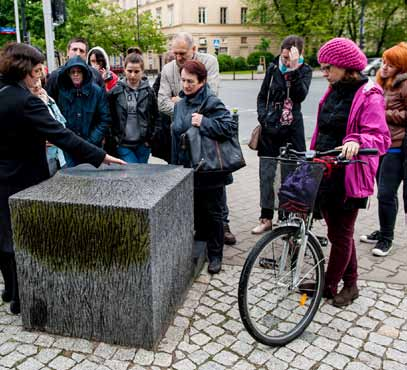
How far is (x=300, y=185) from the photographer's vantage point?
127 inches

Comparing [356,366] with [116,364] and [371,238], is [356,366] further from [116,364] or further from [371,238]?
[371,238]

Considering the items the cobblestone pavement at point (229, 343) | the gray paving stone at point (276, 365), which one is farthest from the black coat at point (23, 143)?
the gray paving stone at point (276, 365)

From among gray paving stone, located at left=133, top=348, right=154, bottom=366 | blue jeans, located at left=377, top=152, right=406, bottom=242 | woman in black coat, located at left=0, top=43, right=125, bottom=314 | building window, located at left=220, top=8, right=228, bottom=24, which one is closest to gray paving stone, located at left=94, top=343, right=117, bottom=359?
gray paving stone, located at left=133, top=348, right=154, bottom=366

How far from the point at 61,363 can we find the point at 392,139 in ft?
11.3

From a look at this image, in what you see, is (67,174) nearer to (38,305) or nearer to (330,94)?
(38,305)

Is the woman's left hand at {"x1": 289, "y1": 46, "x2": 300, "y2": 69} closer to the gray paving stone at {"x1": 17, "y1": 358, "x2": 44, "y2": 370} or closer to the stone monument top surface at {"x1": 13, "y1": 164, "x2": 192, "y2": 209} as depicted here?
the stone monument top surface at {"x1": 13, "y1": 164, "x2": 192, "y2": 209}

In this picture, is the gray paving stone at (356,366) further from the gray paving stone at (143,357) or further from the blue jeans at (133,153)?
the blue jeans at (133,153)

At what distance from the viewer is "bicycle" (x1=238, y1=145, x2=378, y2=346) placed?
323 centimetres

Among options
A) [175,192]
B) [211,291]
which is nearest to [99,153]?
[175,192]

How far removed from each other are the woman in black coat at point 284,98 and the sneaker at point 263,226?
0.03m

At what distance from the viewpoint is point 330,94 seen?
3.76m

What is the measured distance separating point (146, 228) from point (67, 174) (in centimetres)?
106

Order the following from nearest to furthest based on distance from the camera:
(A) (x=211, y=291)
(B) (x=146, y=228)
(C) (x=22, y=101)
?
1. (B) (x=146, y=228)
2. (C) (x=22, y=101)
3. (A) (x=211, y=291)

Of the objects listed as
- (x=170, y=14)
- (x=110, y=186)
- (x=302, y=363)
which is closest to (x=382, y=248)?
(x=302, y=363)
